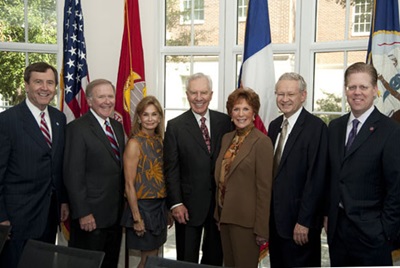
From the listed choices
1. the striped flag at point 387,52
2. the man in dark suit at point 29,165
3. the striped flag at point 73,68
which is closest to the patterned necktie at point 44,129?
the man in dark suit at point 29,165

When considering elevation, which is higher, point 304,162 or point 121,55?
point 121,55

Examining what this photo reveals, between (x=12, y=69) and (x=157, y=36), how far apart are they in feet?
5.11

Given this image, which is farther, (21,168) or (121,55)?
(121,55)

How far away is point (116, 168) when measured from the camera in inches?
122

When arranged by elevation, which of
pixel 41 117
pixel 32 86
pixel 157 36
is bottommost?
pixel 41 117

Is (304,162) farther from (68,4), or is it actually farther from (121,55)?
(68,4)

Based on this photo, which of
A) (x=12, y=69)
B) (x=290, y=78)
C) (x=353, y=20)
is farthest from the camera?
(x=12, y=69)

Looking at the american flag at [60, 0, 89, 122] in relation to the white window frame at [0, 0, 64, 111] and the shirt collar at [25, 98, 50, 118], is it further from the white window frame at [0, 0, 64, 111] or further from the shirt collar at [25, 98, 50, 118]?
the shirt collar at [25, 98, 50, 118]

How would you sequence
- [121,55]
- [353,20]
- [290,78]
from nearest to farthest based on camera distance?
1. [290,78]
2. [353,20]
3. [121,55]

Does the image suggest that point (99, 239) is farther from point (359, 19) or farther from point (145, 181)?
point (359, 19)

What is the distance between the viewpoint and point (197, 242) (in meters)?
3.11

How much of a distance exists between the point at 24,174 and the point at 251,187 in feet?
5.04

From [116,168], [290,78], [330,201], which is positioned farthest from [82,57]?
[330,201]

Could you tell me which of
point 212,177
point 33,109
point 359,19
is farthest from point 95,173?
point 359,19
